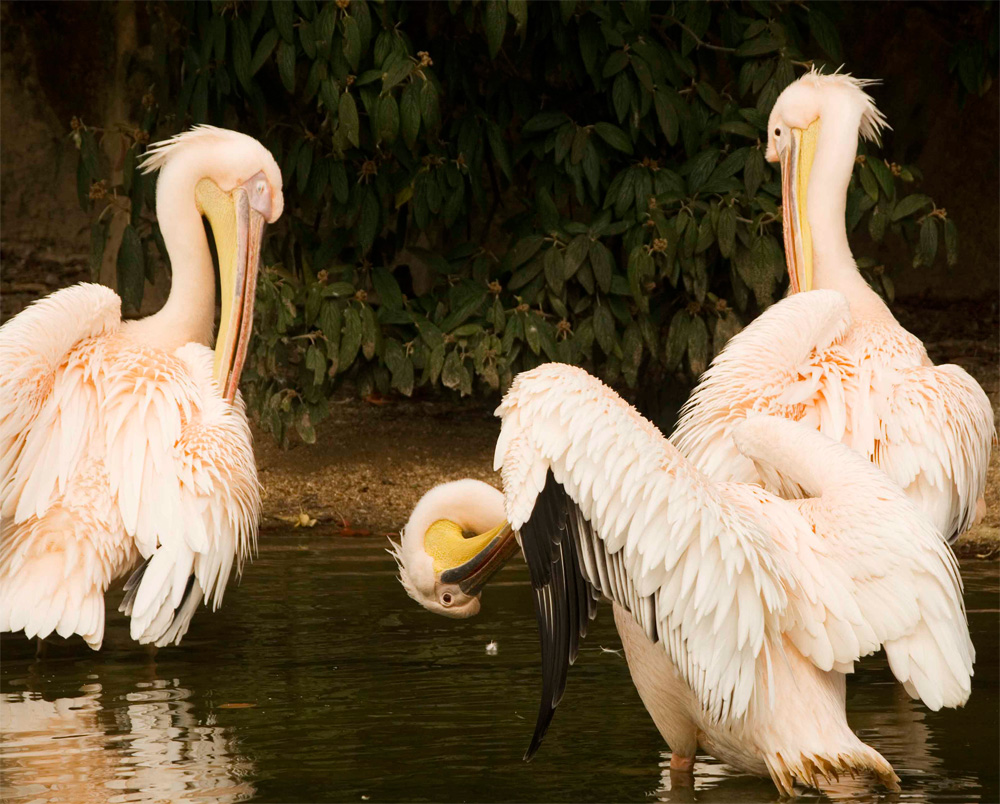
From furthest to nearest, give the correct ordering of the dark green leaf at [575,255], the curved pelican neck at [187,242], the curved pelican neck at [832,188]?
the dark green leaf at [575,255] → the curved pelican neck at [187,242] → the curved pelican neck at [832,188]

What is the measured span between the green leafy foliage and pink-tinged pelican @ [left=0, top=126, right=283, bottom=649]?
1.88m

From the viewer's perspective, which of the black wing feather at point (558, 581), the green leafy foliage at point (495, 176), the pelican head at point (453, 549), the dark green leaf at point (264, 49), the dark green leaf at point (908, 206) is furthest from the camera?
the dark green leaf at point (908, 206)

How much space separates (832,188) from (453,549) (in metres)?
2.17

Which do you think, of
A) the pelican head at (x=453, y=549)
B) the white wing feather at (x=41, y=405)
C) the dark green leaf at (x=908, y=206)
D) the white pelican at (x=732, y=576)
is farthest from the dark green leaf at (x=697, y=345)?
the white pelican at (x=732, y=576)

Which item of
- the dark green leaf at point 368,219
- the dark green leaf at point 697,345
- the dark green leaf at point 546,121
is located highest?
the dark green leaf at point 546,121

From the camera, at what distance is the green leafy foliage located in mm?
6754

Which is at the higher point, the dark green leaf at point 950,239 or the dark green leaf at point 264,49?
the dark green leaf at point 264,49

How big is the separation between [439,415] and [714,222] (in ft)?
7.16

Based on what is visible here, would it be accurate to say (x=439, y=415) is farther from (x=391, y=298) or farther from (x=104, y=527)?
(x=104, y=527)

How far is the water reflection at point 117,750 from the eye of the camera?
347 centimetres

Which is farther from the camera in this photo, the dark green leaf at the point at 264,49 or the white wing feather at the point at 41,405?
the dark green leaf at the point at 264,49

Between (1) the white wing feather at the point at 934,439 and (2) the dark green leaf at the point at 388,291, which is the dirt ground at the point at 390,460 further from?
(1) the white wing feather at the point at 934,439

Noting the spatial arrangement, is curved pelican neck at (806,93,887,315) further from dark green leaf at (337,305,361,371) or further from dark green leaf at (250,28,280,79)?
dark green leaf at (250,28,280,79)

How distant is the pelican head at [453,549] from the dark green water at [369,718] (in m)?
0.34
